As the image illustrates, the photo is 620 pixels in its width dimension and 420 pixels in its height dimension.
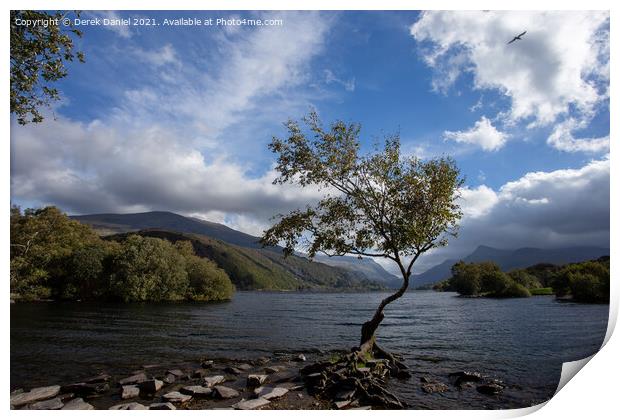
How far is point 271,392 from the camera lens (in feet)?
44.8

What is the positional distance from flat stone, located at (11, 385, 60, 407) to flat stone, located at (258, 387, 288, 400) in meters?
7.72

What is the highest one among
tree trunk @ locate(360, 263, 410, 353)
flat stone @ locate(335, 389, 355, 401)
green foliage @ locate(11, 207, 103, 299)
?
green foliage @ locate(11, 207, 103, 299)

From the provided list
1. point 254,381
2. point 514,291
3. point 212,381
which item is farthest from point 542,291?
point 212,381

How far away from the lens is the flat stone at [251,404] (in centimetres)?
1217

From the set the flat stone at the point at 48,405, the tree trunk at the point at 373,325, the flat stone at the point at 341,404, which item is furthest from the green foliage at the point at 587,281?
the flat stone at the point at 48,405

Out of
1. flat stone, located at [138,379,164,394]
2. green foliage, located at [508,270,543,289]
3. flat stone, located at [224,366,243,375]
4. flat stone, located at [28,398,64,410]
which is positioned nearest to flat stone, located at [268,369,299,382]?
flat stone, located at [224,366,243,375]

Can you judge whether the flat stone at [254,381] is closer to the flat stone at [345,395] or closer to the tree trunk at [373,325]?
the flat stone at [345,395]

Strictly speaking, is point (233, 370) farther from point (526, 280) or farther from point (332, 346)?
point (526, 280)

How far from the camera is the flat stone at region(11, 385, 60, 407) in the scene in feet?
42.6

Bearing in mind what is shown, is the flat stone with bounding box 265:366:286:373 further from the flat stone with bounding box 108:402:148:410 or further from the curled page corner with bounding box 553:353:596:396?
the curled page corner with bounding box 553:353:596:396

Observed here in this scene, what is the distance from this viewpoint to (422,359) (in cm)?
2138
